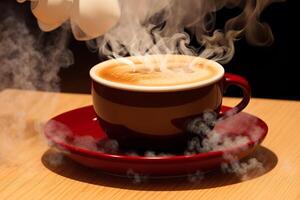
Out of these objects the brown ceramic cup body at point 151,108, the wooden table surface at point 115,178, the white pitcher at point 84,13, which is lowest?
the wooden table surface at point 115,178

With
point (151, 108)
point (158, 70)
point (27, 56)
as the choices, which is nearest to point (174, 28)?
point (158, 70)

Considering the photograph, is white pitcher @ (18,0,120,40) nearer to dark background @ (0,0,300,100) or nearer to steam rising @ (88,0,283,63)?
steam rising @ (88,0,283,63)

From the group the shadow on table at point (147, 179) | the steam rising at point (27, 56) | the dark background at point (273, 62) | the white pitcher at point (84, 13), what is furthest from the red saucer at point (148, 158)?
the dark background at point (273, 62)

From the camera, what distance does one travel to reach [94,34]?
0.74 metres

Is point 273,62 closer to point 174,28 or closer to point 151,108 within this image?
point 174,28

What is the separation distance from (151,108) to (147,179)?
92mm

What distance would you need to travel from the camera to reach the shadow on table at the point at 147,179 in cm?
73

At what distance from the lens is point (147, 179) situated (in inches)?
29.5

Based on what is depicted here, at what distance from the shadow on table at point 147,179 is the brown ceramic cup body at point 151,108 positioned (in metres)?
0.05

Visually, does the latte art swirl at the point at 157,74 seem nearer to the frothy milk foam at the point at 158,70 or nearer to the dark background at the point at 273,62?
the frothy milk foam at the point at 158,70

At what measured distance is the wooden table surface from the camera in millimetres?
716

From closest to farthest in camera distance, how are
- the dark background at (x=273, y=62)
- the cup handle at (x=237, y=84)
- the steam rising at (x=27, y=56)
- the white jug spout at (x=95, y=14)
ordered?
the white jug spout at (x=95, y=14)
the cup handle at (x=237, y=84)
the steam rising at (x=27, y=56)
the dark background at (x=273, y=62)

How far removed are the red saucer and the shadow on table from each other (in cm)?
1

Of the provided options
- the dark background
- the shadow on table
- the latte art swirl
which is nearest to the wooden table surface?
the shadow on table
